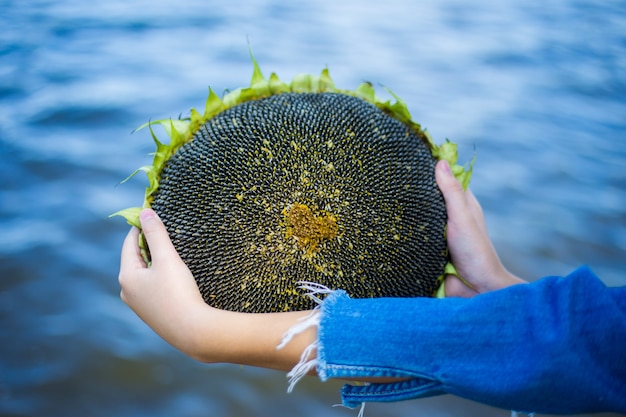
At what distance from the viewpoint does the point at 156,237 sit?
4.58 feet

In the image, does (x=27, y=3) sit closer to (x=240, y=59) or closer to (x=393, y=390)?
(x=240, y=59)

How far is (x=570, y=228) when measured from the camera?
7.78 ft

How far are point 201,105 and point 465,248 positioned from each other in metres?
1.61

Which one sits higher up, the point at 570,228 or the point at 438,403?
the point at 570,228

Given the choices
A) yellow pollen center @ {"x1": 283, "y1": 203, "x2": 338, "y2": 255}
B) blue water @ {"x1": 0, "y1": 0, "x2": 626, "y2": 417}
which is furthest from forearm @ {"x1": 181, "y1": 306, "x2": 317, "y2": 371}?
blue water @ {"x1": 0, "y1": 0, "x2": 626, "y2": 417}

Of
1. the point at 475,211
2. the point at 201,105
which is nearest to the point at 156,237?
the point at 475,211

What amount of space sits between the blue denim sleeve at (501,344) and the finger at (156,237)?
1.23 feet

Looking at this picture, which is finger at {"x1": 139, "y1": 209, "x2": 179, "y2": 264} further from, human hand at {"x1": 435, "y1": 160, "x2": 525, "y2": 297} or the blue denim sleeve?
human hand at {"x1": 435, "y1": 160, "x2": 525, "y2": 297}

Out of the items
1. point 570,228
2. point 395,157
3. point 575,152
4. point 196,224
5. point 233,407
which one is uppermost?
point 395,157

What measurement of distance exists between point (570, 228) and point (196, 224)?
1535mm

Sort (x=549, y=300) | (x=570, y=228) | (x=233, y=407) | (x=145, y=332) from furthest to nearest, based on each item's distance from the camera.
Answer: (x=570, y=228) → (x=145, y=332) → (x=233, y=407) → (x=549, y=300)

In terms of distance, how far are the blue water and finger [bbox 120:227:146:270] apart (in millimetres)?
664

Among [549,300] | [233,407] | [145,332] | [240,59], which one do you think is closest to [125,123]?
[240,59]

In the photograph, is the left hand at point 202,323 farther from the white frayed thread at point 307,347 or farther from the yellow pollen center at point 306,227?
the yellow pollen center at point 306,227
